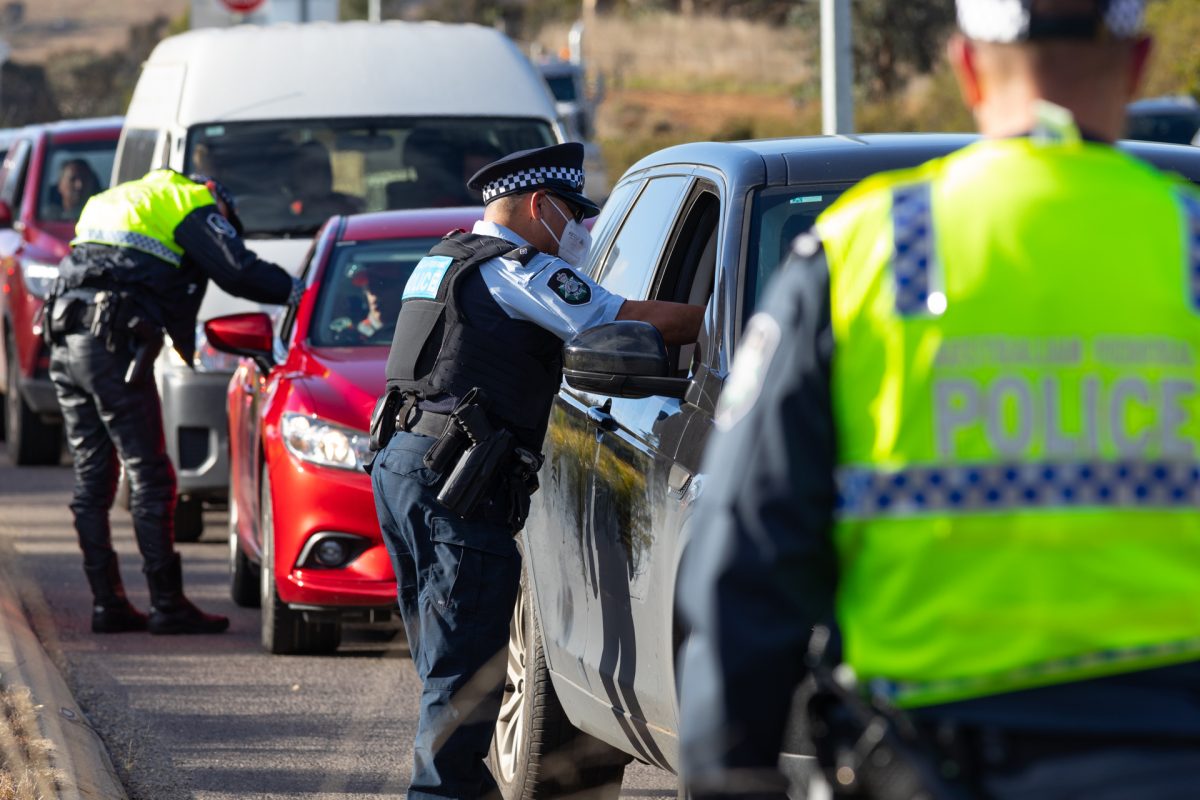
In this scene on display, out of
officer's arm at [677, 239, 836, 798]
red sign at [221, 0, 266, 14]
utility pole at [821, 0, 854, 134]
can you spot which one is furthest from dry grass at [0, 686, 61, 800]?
red sign at [221, 0, 266, 14]

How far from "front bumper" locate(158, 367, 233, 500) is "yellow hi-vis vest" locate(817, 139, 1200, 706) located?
308 inches

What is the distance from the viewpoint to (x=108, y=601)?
8328mm

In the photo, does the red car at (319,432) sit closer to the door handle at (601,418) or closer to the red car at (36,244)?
the door handle at (601,418)

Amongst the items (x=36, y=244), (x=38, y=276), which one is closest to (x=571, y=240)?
(x=38, y=276)

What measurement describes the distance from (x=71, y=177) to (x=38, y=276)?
723 mm

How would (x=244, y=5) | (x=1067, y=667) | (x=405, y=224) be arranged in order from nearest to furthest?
(x=1067, y=667)
(x=405, y=224)
(x=244, y=5)

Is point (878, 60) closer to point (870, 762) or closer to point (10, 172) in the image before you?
point (10, 172)

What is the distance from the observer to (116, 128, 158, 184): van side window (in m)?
12.0

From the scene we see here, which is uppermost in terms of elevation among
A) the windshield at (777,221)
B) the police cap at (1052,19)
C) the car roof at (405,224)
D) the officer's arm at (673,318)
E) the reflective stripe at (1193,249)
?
the police cap at (1052,19)

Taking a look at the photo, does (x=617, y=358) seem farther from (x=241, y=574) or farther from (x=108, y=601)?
(x=241, y=574)

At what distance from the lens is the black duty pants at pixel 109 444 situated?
8.05 metres

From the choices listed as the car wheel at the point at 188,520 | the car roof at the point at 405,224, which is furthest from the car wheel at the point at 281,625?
the car wheel at the point at 188,520

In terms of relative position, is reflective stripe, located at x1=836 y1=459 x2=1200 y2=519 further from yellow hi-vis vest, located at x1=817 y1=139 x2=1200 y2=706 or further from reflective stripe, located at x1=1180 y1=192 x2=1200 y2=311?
reflective stripe, located at x1=1180 y1=192 x2=1200 y2=311

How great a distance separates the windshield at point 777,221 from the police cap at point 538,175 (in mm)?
455
